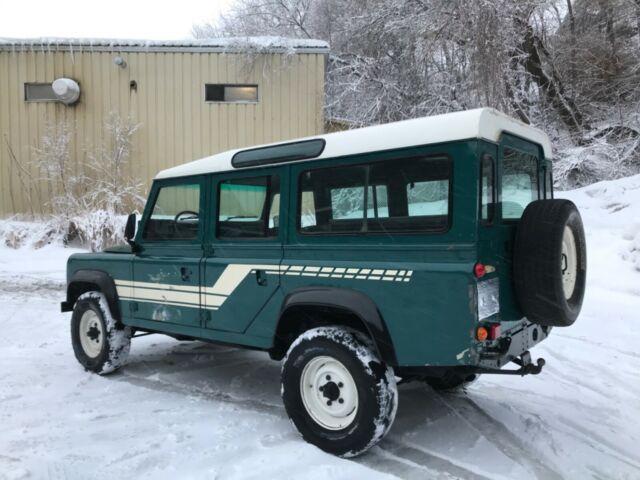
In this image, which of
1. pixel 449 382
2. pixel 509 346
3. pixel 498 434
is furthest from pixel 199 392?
pixel 509 346

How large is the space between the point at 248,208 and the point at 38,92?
13.2 meters

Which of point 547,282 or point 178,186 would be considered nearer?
point 547,282

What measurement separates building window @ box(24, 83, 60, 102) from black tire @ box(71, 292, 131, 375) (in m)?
11.3

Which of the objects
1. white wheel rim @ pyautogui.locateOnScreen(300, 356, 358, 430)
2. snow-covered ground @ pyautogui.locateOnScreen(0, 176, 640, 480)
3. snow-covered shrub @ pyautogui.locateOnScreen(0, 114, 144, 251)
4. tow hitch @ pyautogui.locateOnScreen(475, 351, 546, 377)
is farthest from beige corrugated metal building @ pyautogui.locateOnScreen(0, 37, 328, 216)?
tow hitch @ pyautogui.locateOnScreen(475, 351, 546, 377)

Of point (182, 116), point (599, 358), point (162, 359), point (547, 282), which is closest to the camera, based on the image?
point (547, 282)

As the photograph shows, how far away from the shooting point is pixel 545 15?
44.8ft

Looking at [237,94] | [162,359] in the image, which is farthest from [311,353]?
[237,94]

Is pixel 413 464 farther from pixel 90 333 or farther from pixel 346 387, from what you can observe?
pixel 90 333

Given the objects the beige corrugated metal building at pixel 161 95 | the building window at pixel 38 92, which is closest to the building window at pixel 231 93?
the beige corrugated metal building at pixel 161 95

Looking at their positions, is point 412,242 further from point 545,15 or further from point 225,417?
point 545,15

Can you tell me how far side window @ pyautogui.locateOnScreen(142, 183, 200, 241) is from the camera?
14.5 ft

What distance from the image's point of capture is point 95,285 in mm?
5258

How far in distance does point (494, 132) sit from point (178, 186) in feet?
9.05

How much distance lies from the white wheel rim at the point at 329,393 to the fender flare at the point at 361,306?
0.98 feet
